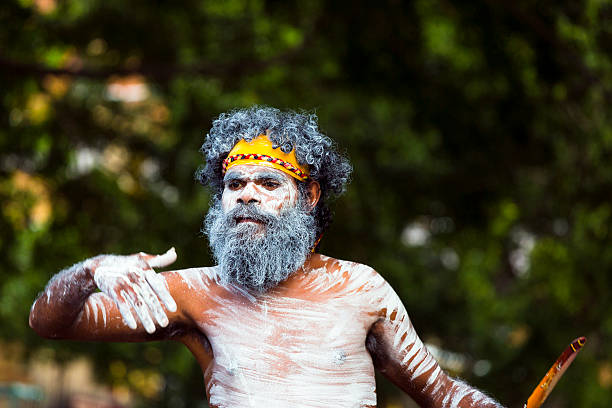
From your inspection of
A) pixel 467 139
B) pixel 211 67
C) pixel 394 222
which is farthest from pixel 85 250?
pixel 467 139

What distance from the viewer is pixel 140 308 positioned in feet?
10.6

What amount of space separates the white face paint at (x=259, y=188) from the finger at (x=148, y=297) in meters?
0.46

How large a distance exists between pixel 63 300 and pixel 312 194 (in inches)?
40.0

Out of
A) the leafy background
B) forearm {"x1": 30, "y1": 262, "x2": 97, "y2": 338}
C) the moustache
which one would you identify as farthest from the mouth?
the leafy background

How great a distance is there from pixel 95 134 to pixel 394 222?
3.81 metres

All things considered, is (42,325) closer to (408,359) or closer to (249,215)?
(249,215)

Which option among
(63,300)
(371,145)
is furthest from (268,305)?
(371,145)

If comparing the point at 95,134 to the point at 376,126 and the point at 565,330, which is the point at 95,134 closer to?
the point at 376,126

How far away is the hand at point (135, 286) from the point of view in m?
3.22

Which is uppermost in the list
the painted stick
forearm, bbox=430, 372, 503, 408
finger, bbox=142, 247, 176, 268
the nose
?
the nose

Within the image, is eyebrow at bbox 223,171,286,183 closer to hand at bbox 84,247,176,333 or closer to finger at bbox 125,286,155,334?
hand at bbox 84,247,176,333

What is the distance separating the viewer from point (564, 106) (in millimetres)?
9297

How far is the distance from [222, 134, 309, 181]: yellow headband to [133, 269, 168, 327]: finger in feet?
1.91

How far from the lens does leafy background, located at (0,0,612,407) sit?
9.12 meters
